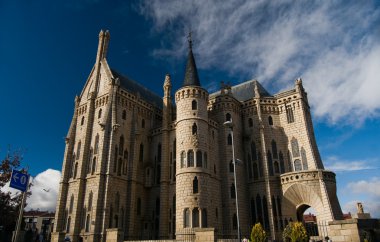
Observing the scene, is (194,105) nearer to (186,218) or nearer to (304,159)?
(186,218)

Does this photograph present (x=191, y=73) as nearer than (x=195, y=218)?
No

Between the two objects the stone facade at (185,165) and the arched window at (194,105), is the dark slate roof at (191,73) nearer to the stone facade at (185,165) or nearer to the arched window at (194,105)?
the stone facade at (185,165)

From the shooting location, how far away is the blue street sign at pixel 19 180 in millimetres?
17878

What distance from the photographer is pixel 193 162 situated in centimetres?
3184

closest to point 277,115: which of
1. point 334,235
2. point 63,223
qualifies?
point 334,235

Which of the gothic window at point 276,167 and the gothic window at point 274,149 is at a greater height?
the gothic window at point 274,149

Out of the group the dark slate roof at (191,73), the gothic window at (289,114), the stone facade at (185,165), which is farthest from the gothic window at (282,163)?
the dark slate roof at (191,73)

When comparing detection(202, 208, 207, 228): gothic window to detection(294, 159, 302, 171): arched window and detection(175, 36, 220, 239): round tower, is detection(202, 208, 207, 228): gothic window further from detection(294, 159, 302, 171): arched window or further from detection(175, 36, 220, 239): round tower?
detection(294, 159, 302, 171): arched window

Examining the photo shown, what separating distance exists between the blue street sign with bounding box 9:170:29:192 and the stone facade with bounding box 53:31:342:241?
1264 cm

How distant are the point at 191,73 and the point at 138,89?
12.6m

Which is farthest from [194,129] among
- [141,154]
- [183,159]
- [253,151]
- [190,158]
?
[253,151]

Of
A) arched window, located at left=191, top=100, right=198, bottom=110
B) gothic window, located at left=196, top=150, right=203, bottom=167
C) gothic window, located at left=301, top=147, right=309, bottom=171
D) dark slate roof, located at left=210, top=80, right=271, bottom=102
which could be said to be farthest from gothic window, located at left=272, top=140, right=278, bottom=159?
arched window, located at left=191, top=100, right=198, bottom=110

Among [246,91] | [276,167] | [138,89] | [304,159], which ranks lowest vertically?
[276,167]

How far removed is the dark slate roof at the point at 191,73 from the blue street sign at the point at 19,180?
21.8 metres
